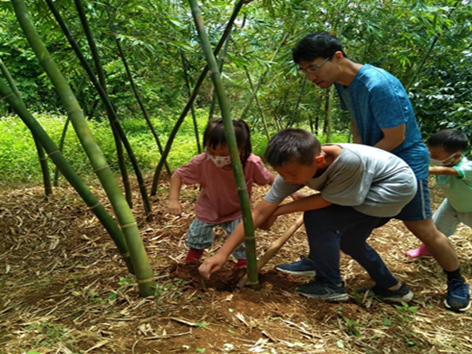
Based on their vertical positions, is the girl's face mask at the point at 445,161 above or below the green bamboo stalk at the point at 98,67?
below

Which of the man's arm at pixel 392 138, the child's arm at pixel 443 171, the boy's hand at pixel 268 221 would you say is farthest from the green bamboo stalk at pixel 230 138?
the child's arm at pixel 443 171

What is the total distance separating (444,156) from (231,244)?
1649 millimetres

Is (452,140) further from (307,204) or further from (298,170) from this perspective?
(298,170)

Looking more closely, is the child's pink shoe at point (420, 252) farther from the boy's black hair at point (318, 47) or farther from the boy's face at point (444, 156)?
the boy's black hair at point (318, 47)

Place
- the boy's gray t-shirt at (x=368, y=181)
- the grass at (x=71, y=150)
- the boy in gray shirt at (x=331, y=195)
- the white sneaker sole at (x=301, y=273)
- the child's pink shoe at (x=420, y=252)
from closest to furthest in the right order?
the boy in gray shirt at (x=331, y=195)
the boy's gray t-shirt at (x=368, y=181)
the white sneaker sole at (x=301, y=273)
the child's pink shoe at (x=420, y=252)
the grass at (x=71, y=150)

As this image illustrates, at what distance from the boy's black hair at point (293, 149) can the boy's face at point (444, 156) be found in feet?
4.28

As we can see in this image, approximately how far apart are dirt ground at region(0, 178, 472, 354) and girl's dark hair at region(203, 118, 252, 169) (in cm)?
72

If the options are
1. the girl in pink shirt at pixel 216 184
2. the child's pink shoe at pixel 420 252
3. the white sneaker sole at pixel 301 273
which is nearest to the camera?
the girl in pink shirt at pixel 216 184

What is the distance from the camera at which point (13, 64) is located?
28.7ft

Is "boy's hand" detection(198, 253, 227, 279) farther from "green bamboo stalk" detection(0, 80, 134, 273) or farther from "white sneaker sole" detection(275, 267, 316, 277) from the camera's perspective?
"white sneaker sole" detection(275, 267, 316, 277)

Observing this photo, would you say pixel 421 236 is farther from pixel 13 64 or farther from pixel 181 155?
pixel 13 64

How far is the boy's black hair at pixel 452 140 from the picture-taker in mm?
2352

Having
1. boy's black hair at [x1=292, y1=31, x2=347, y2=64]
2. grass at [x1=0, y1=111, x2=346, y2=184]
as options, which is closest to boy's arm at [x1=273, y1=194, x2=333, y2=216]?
boy's black hair at [x1=292, y1=31, x2=347, y2=64]

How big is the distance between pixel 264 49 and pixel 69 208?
10.1ft
